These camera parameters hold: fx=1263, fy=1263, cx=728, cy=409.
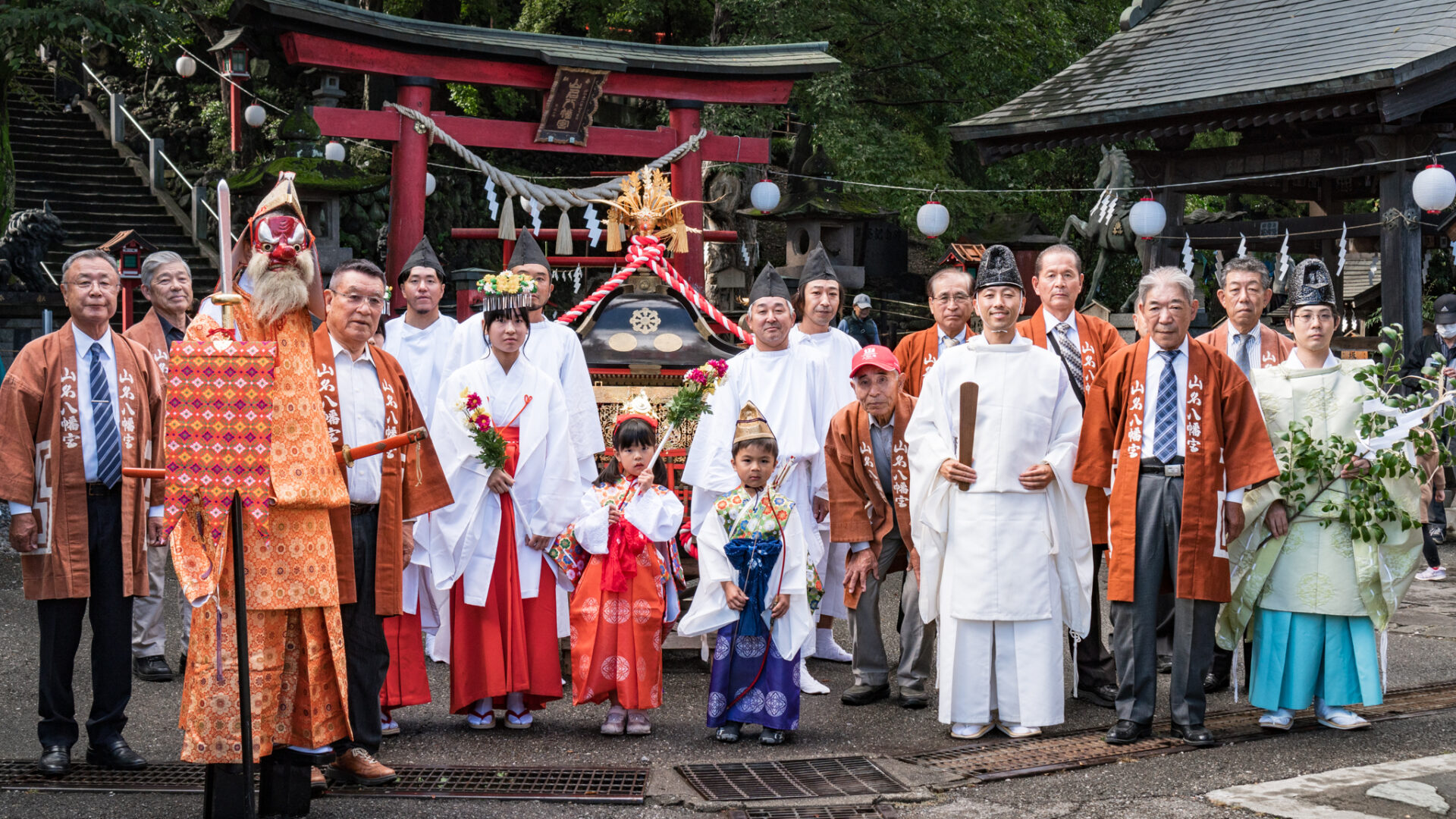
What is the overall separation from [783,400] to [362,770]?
2.85 metres

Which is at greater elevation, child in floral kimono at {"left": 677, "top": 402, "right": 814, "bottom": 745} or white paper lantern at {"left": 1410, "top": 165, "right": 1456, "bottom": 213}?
white paper lantern at {"left": 1410, "top": 165, "right": 1456, "bottom": 213}

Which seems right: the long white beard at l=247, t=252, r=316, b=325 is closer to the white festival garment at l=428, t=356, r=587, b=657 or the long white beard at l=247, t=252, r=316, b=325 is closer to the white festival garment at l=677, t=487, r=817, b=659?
the white festival garment at l=428, t=356, r=587, b=657

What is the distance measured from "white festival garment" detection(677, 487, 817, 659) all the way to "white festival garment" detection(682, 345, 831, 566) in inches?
36.0

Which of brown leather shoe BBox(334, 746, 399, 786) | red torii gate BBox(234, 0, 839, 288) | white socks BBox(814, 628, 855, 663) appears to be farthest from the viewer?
red torii gate BBox(234, 0, 839, 288)

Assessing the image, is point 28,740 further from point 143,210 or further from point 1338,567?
point 143,210

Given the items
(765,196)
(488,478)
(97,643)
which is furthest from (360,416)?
(765,196)

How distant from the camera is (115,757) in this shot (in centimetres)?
470

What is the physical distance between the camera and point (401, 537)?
15.2 feet

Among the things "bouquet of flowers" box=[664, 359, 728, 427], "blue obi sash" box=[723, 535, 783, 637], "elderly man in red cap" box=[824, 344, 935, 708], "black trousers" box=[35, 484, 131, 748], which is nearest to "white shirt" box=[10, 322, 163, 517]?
"black trousers" box=[35, 484, 131, 748]

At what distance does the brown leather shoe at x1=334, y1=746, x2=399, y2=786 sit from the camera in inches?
178

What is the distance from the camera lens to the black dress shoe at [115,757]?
184 inches

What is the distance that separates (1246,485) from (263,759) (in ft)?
12.7

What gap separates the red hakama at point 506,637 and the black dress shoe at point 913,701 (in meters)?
1.57

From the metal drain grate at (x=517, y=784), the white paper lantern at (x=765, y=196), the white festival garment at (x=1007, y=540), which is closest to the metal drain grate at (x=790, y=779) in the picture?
the metal drain grate at (x=517, y=784)
